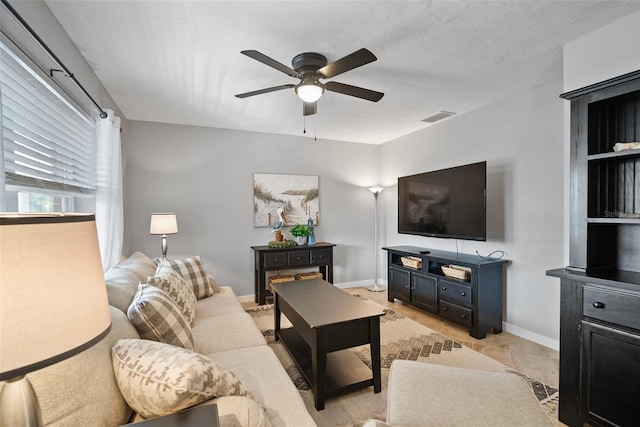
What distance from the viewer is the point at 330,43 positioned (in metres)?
2.12

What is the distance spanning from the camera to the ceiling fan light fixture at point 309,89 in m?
2.24

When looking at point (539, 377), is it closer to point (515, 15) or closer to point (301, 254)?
point (515, 15)

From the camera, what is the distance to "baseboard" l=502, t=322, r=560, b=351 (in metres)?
2.82

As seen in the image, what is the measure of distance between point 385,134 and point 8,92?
4.13 meters

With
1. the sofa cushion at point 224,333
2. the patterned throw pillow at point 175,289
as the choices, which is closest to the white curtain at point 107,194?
the patterned throw pillow at point 175,289

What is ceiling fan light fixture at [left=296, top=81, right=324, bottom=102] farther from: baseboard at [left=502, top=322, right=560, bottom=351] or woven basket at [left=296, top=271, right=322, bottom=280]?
baseboard at [left=502, top=322, right=560, bottom=351]

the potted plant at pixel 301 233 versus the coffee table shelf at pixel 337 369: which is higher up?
the potted plant at pixel 301 233

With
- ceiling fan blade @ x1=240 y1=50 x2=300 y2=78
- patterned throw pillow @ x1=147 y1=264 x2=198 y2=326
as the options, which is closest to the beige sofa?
patterned throw pillow @ x1=147 y1=264 x2=198 y2=326

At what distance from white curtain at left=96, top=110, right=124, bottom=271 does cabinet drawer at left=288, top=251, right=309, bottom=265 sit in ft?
7.07

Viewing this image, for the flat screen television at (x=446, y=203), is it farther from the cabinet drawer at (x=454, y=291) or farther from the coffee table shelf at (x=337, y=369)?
the coffee table shelf at (x=337, y=369)

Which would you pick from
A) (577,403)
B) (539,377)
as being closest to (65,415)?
(577,403)

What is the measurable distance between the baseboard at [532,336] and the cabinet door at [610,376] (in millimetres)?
1242

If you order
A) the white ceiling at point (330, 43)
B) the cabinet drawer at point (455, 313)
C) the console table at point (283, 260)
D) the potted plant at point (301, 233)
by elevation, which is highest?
the white ceiling at point (330, 43)

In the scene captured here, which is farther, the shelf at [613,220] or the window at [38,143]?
the shelf at [613,220]
